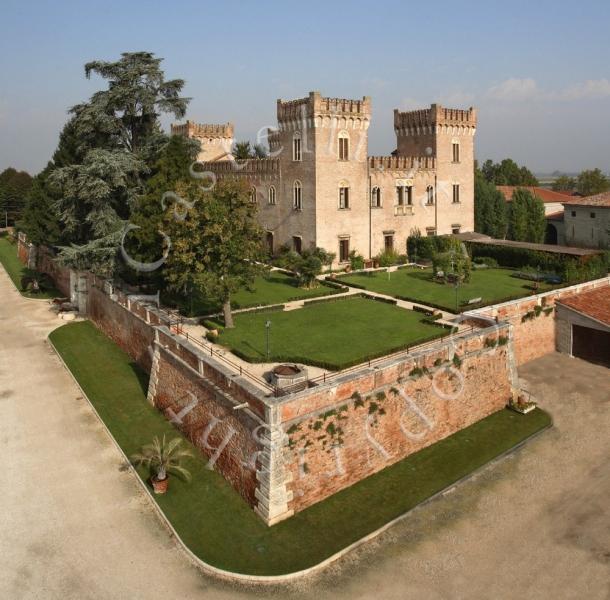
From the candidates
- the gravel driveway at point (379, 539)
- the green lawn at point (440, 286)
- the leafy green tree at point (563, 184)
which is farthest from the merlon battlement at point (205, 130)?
the leafy green tree at point (563, 184)

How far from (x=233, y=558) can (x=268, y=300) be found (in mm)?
17402

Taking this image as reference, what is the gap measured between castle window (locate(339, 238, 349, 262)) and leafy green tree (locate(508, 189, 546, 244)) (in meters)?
20.5

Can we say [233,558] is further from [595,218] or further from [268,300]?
[595,218]

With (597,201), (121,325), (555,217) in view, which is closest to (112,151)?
(121,325)

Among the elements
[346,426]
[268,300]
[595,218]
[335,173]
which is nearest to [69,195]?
[268,300]

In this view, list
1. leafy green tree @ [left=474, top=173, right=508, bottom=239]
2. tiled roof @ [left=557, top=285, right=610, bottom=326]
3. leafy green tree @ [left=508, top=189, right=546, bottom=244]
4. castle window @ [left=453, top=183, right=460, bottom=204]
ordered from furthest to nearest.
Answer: leafy green tree @ [left=508, top=189, right=546, bottom=244]
leafy green tree @ [left=474, top=173, right=508, bottom=239]
castle window @ [left=453, top=183, right=460, bottom=204]
tiled roof @ [left=557, top=285, right=610, bottom=326]

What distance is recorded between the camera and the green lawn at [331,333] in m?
22.6

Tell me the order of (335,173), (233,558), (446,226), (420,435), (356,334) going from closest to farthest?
(233,558) < (420,435) < (356,334) < (335,173) < (446,226)

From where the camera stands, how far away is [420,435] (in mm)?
20875

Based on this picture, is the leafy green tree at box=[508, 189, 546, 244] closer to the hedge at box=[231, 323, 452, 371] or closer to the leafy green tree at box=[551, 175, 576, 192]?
the hedge at box=[231, 323, 452, 371]

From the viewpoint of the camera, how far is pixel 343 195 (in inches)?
1563

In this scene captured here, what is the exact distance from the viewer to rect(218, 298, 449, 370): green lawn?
22.6m

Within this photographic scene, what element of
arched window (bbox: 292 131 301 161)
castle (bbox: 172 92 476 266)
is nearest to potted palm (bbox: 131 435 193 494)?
castle (bbox: 172 92 476 266)

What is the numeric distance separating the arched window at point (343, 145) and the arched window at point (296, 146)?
2.72 meters
